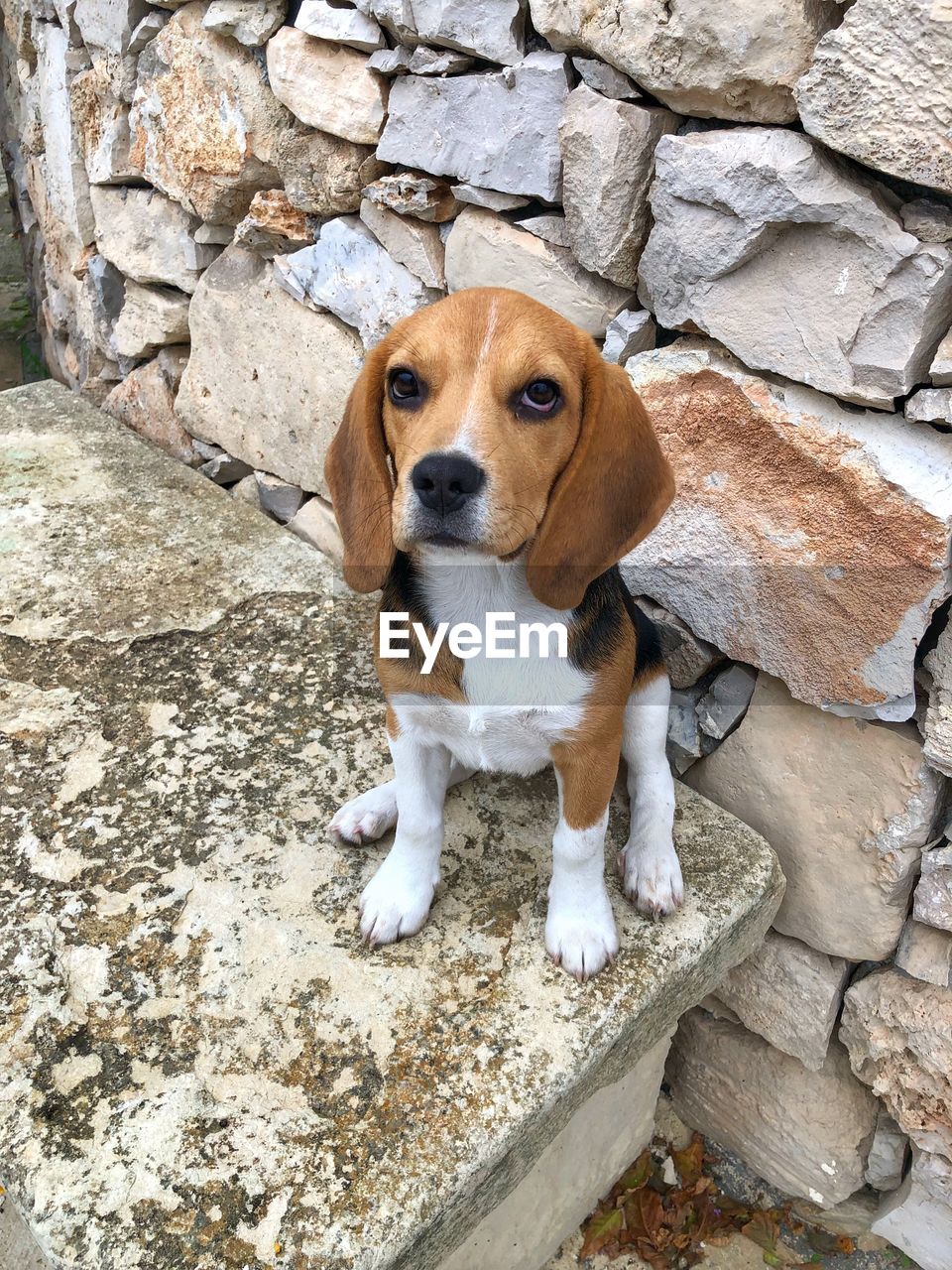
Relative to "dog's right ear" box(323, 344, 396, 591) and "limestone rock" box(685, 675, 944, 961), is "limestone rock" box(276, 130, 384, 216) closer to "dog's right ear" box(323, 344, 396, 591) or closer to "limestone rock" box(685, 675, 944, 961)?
"dog's right ear" box(323, 344, 396, 591)

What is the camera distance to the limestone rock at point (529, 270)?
2.15 metres

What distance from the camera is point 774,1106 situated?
2703mm

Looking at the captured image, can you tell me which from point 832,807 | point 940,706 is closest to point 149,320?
point 832,807

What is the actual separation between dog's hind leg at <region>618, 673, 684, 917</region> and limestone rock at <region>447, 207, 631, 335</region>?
845 mm

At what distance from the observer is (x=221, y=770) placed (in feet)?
7.41

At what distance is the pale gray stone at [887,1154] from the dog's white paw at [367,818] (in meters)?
1.53

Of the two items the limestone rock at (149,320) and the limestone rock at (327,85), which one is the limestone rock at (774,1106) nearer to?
the limestone rock at (327,85)

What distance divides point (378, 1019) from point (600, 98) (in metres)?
1.84

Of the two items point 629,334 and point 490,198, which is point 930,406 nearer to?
point 629,334

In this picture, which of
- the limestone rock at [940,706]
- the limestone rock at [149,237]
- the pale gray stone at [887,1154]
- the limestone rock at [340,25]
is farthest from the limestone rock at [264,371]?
the pale gray stone at [887,1154]

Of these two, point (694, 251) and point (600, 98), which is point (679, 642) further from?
point (600, 98)

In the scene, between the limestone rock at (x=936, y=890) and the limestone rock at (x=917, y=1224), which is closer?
the limestone rock at (x=936, y=890)

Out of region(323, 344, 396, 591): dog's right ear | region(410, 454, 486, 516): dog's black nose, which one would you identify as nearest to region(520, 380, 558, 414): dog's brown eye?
region(410, 454, 486, 516): dog's black nose

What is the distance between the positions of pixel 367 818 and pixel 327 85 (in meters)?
1.88
